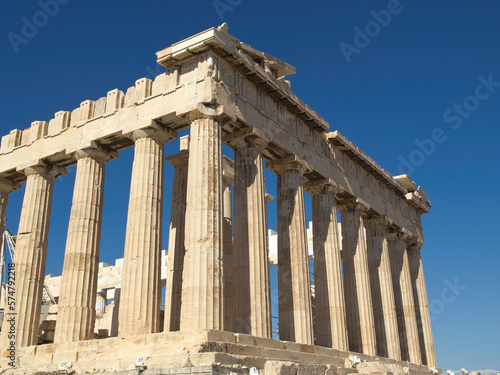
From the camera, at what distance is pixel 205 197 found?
20516 millimetres

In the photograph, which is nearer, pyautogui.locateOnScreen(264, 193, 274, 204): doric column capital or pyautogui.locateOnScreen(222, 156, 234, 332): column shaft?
pyautogui.locateOnScreen(222, 156, 234, 332): column shaft

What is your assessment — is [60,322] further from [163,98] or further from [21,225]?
[163,98]

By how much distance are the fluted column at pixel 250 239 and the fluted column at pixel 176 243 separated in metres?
3.96

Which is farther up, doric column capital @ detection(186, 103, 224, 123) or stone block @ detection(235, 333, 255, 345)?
doric column capital @ detection(186, 103, 224, 123)

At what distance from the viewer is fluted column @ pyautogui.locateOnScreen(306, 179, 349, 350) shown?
27.0 meters

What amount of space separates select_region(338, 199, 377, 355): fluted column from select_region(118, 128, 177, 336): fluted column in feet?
40.9

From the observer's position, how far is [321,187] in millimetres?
29312

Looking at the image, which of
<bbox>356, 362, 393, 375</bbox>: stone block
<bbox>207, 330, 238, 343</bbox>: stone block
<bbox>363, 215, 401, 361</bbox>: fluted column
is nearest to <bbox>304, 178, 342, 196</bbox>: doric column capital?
<bbox>363, 215, 401, 361</bbox>: fluted column

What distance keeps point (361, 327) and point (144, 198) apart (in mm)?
14080

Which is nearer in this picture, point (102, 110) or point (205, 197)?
point (205, 197)

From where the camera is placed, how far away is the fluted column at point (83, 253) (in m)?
22.8

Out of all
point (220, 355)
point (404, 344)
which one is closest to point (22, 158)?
point (220, 355)

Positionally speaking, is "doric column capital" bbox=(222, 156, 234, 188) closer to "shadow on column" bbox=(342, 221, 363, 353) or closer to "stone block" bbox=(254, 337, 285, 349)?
"shadow on column" bbox=(342, 221, 363, 353)

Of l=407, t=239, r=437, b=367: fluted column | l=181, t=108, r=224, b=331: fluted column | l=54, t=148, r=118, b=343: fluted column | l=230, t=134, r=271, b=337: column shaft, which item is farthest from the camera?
l=407, t=239, r=437, b=367: fluted column
